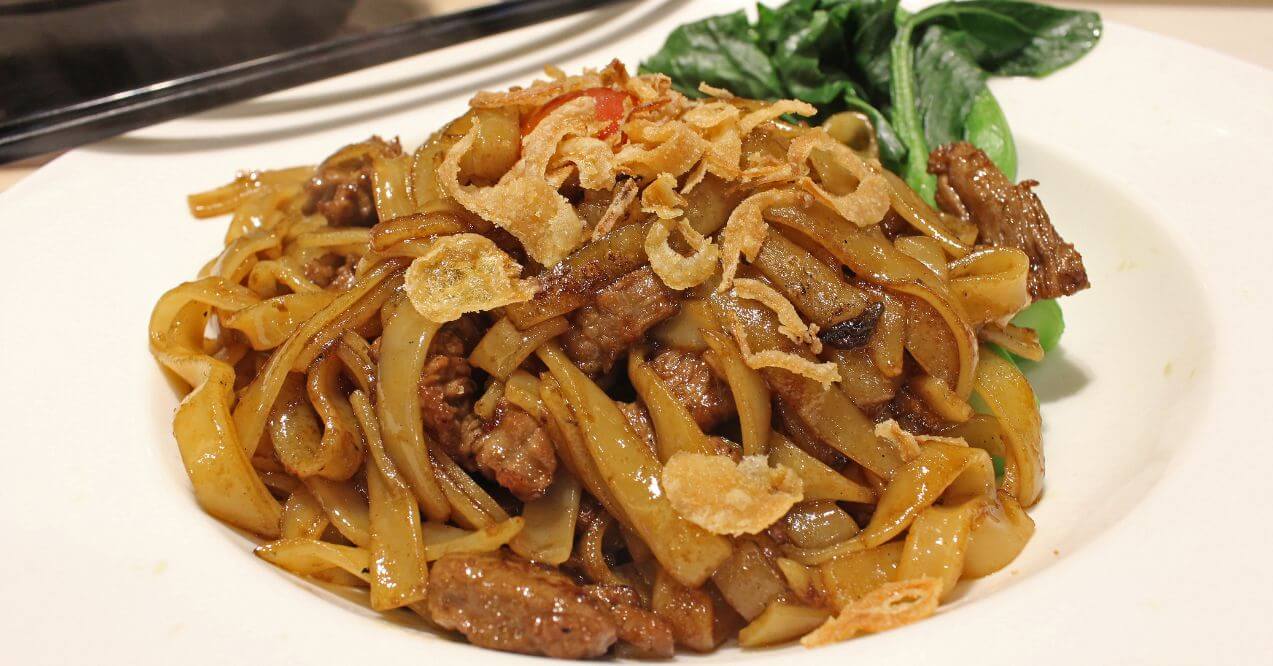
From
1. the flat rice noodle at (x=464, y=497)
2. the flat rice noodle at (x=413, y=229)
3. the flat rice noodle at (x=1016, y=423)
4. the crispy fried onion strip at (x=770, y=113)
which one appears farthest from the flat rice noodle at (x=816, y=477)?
the flat rice noodle at (x=413, y=229)

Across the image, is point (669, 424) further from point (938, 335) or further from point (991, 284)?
point (991, 284)

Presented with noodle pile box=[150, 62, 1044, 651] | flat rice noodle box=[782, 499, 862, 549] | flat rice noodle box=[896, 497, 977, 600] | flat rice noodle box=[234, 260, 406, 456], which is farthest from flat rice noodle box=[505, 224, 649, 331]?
flat rice noodle box=[896, 497, 977, 600]

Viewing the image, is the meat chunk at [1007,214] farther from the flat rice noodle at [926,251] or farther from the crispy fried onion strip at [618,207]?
the crispy fried onion strip at [618,207]

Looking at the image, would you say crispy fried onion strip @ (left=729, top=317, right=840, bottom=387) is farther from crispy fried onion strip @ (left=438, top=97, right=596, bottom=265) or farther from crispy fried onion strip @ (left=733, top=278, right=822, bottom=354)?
crispy fried onion strip @ (left=438, top=97, right=596, bottom=265)

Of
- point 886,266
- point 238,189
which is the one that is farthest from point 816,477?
point 238,189

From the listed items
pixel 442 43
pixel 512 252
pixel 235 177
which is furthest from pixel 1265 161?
pixel 235 177

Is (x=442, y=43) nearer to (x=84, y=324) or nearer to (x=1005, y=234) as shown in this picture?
(x=84, y=324)
